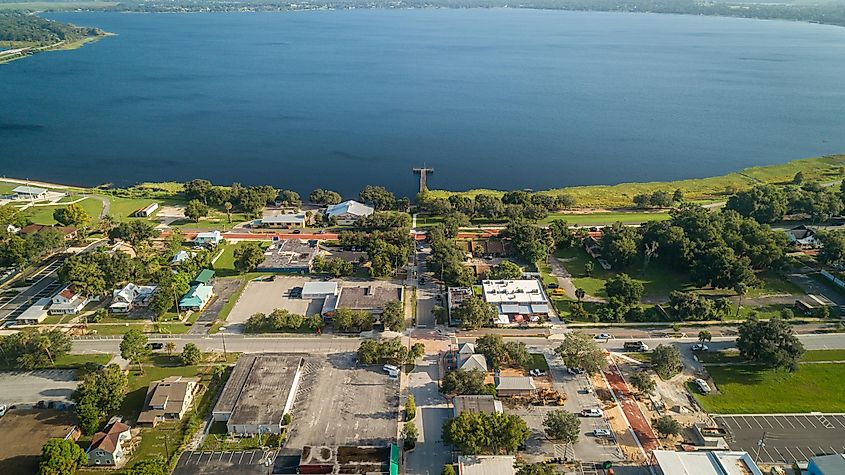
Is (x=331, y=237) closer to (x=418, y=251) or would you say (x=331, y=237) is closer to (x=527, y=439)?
(x=418, y=251)

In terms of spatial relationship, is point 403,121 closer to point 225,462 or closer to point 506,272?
point 506,272

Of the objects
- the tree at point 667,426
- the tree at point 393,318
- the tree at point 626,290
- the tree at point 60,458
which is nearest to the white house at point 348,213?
the tree at point 393,318

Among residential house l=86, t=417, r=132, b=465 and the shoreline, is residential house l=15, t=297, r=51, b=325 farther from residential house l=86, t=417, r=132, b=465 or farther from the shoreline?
the shoreline

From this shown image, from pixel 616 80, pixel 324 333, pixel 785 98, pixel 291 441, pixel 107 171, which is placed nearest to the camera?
pixel 291 441

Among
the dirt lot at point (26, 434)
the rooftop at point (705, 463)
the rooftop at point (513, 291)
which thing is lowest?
the dirt lot at point (26, 434)

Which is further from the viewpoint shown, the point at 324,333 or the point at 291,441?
the point at 324,333

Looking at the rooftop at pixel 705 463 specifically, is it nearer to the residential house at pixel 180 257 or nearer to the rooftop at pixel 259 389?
the rooftop at pixel 259 389

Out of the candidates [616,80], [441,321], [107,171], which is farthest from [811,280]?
[616,80]
